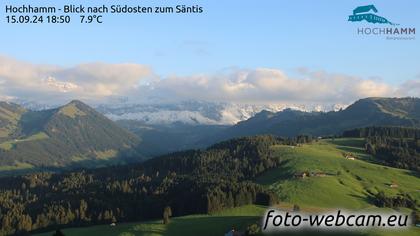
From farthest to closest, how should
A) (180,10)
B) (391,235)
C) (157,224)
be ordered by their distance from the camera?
(157,224)
(180,10)
(391,235)

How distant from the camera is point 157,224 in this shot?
18062cm

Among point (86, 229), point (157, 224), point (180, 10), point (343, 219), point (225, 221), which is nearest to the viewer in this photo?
point (180, 10)

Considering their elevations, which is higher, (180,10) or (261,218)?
(180,10)

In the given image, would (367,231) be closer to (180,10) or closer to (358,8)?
(180,10)

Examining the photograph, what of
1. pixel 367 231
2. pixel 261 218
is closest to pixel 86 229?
pixel 261 218

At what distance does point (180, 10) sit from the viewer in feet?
420

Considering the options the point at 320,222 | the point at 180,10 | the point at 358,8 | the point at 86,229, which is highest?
the point at 358,8

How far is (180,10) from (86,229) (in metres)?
97.4

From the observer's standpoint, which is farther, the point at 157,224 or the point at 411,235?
the point at 157,224

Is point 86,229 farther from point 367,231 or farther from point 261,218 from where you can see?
point 367,231

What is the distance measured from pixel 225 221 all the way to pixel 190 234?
11.5m

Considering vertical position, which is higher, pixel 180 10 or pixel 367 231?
pixel 180 10

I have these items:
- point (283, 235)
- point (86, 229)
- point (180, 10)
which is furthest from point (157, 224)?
point (180, 10)

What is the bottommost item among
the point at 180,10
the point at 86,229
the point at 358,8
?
the point at 86,229
